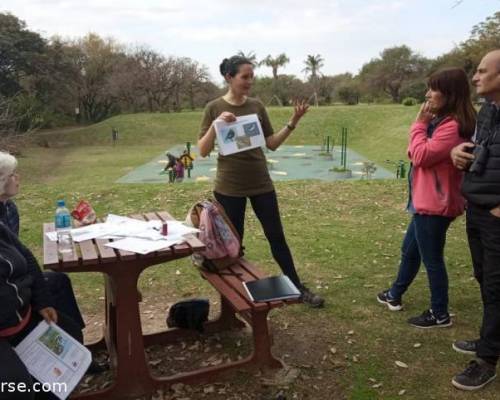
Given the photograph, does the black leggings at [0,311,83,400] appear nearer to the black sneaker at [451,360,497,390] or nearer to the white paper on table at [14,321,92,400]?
the white paper on table at [14,321,92,400]

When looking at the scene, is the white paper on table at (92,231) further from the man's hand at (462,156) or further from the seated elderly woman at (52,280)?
the man's hand at (462,156)

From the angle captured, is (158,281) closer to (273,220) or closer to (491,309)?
(273,220)

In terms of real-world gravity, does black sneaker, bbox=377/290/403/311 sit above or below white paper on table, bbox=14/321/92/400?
below

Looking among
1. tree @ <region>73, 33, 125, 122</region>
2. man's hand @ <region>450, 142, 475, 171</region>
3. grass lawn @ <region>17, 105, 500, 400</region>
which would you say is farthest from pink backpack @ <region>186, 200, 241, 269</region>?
tree @ <region>73, 33, 125, 122</region>

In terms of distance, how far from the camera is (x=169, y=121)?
1334 inches

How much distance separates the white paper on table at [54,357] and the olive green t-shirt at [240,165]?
1529 mm

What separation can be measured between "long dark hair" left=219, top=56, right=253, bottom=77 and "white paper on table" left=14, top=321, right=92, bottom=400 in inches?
75.7

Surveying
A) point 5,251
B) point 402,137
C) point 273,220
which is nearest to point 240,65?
point 273,220

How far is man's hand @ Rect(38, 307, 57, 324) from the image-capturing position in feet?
7.81

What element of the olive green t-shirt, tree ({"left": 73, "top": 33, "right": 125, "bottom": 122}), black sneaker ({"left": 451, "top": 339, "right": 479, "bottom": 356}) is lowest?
black sneaker ({"left": 451, "top": 339, "right": 479, "bottom": 356})

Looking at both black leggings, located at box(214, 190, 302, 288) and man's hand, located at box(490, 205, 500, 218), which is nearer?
man's hand, located at box(490, 205, 500, 218)

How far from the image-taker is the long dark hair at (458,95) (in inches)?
114

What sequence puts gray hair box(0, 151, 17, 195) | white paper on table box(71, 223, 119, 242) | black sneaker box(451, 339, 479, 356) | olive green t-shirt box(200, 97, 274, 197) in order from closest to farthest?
gray hair box(0, 151, 17, 195)
white paper on table box(71, 223, 119, 242)
black sneaker box(451, 339, 479, 356)
olive green t-shirt box(200, 97, 274, 197)

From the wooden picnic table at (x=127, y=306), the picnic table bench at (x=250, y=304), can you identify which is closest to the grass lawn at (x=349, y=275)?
the picnic table bench at (x=250, y=304)
